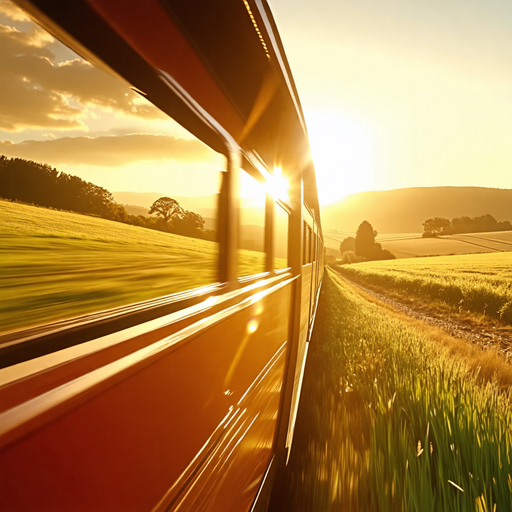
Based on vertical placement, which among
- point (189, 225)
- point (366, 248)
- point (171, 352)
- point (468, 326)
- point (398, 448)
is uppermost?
point (189, 225)

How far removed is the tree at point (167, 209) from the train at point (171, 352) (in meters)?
0.24

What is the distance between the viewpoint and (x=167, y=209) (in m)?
1.35

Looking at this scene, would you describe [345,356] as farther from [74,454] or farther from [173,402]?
[74,454]

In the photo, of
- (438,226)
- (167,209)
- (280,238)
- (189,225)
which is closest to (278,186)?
(280,238)

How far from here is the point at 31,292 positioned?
0.83 meters

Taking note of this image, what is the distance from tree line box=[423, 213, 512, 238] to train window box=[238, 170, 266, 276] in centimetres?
11562

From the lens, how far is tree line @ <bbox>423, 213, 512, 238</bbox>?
371 ft

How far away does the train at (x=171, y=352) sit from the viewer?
0.69 meters

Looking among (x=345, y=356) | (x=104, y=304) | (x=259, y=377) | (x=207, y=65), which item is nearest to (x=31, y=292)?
(x=104, y=304)

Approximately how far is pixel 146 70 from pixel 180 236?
50cm

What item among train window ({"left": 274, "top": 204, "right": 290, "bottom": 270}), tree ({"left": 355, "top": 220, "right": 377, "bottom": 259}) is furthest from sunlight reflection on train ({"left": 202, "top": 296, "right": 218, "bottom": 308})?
tree ({"left": 355, "top": 220, "right": 377, "bottom": 259})

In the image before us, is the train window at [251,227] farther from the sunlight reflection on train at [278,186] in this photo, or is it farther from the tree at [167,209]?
the tree at [167,209]

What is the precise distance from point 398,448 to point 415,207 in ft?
594

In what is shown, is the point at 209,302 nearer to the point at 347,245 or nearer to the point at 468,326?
the point at 468,326
